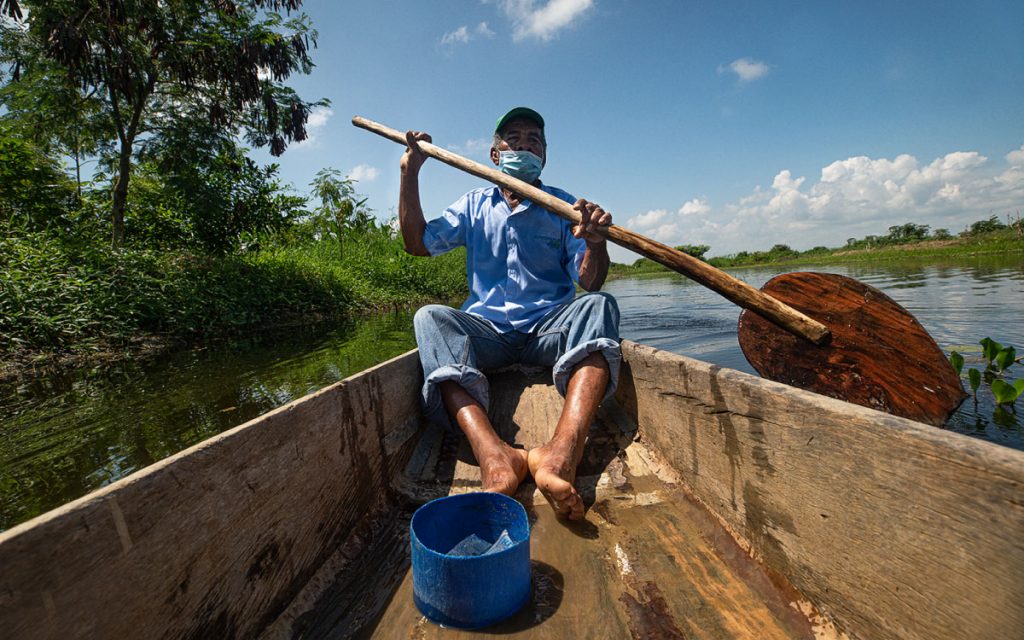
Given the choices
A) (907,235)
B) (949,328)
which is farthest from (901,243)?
(949,328)

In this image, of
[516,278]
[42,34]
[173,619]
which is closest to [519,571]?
[173,619]

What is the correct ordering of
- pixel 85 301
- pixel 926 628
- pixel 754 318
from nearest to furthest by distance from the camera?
pixel 926 628
pixel 754 318
pixel 85 301

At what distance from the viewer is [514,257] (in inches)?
88.9

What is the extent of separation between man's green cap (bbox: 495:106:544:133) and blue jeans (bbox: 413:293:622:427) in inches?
40.7

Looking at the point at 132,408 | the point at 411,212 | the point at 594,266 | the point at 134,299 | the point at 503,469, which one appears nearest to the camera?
Answer: the point at 503,469

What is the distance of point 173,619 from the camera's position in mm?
805

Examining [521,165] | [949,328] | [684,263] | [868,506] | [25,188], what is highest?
[25,188]

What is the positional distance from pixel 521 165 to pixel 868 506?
1999mm

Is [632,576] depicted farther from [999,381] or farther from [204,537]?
[999,381]

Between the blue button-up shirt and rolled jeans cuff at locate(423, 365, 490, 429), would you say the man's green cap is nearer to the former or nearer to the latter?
Answer: the blue button-up shirt

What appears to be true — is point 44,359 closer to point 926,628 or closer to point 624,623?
point 624,623

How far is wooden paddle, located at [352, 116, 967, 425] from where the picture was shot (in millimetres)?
1581

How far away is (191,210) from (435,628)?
1007 cm

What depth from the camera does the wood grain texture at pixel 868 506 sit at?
0.65 metres
